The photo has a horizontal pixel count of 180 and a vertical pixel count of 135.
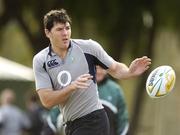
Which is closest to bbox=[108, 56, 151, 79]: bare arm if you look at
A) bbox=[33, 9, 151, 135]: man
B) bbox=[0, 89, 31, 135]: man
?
bbox=[33, 9, 151, 135]: man

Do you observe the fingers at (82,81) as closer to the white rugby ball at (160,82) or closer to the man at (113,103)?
the white rugby ball at (160,82)

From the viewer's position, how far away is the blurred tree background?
24.6 m

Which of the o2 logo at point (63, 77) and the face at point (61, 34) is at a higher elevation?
the face at point (61, 34)

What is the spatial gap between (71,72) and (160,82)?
3.72 ft

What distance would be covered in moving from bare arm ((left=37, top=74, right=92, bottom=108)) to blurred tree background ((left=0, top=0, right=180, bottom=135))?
589 inches

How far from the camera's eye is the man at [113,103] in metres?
11.5

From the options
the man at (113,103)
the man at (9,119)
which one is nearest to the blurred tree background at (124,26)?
the man at (9,119)

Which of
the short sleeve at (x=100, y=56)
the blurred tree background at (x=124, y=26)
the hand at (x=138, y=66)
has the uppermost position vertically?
the blurred tree background at (x=124, y=26)

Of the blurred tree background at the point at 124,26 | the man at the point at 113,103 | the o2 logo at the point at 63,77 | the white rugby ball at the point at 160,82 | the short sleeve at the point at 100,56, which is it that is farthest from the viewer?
the blurred tree background at the point at 124,26

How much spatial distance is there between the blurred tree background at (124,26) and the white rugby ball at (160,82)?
14.1m

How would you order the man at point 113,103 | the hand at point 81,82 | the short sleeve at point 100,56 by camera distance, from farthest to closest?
the man at point 113,103, the short sleeve at point 100,56, the hand at point 81,82

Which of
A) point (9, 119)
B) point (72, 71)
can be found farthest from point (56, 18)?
point (9, 119)

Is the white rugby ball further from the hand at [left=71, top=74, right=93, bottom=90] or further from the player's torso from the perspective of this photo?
the hand at [left=71, top=74, right=93, bottom=90]

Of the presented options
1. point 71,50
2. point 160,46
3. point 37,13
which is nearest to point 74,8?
point 37,13
